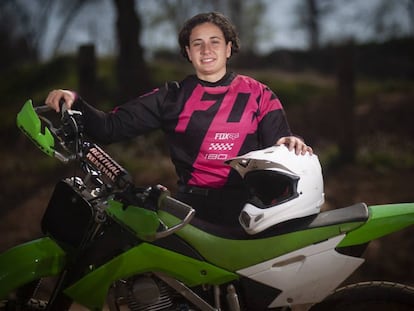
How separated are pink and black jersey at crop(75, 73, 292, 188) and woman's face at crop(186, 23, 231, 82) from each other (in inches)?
2.0

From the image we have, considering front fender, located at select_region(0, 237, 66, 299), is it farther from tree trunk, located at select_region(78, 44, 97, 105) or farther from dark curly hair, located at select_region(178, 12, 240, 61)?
tree trunk, located at select_region(78, 44, 97, 105)

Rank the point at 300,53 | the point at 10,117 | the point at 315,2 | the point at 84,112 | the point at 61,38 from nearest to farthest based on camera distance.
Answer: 1. the point at 84,112
2. the point at 10,117
3. the point at 300,53
4. the point at 315,2
5. the point at 61,38

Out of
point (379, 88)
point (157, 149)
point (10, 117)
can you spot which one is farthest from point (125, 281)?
point (379, 88)

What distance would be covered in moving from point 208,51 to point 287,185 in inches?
34.6

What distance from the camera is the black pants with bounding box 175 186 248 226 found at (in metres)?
2.46

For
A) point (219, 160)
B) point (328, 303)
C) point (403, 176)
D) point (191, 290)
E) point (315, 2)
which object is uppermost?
point (315, 2)

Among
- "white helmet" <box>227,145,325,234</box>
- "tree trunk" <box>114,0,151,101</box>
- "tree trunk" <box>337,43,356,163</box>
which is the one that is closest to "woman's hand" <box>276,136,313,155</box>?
"white helmet" <box>227,145,325,234</box>

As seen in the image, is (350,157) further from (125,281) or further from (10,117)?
(10,117)

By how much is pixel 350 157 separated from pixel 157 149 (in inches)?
109

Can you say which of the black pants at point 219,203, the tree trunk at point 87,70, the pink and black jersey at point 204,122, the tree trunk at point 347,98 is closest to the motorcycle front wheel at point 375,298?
the black pants at point 219,203

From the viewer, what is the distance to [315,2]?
22.6 m

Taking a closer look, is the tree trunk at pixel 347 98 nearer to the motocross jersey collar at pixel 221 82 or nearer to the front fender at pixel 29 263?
the motocross jersey collar at pixel 221 82

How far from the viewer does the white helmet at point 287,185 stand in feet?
6.47

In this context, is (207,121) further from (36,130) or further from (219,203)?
(36,130)
